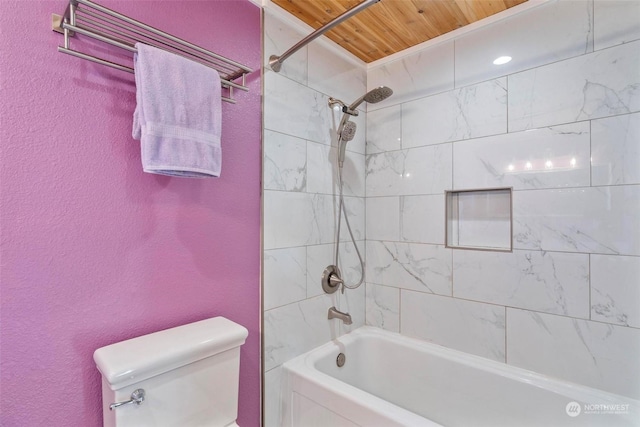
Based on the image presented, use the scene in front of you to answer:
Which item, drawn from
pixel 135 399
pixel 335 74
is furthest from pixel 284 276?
pixel 335 74

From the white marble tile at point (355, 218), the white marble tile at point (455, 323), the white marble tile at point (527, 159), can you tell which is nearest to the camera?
the white marble tile at point (527, 159)

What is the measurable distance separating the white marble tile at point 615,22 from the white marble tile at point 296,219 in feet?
4.88

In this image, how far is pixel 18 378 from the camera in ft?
2.74

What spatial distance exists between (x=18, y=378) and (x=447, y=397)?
72.6 inches

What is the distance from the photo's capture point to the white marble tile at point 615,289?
49.9 inches

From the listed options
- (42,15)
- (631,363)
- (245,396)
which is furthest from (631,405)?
(42,15)

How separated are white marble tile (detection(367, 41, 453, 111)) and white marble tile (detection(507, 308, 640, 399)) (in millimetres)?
1354

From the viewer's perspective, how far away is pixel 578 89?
54.9 inches

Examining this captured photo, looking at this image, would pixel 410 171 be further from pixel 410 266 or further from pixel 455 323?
pixel 455 323

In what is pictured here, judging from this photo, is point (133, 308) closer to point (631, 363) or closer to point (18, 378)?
point (18, 378)

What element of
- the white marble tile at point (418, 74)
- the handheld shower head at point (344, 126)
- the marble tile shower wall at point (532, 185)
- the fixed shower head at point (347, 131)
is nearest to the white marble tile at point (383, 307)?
the marble tile shower wall at point (532, 185)

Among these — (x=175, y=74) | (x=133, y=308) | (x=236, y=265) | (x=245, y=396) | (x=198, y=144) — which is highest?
(x=175, y=74)

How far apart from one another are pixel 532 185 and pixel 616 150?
0.33 m

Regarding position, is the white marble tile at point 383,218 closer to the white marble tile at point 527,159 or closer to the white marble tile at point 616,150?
the white marble tile at point 527,159
